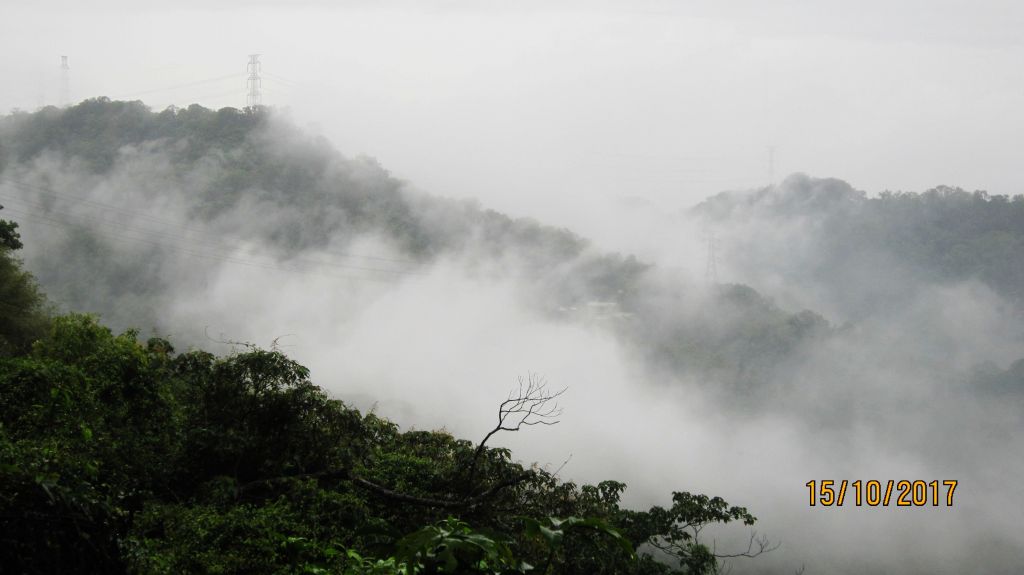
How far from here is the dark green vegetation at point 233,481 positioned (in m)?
4.51

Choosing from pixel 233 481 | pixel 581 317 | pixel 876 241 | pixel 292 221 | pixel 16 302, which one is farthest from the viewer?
pixel 876 241

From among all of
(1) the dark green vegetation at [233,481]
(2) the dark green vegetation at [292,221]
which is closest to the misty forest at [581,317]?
(2) the dark green vegetation at [292,221]

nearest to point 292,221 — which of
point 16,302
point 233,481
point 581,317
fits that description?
point 581,317

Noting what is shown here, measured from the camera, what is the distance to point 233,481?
6742mm

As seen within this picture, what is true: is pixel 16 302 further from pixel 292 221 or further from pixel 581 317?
pixel 292 221

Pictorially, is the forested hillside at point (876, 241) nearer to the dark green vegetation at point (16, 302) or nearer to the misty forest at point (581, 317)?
the misty forest at point (581, 317)

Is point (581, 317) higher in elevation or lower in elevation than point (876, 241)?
lower

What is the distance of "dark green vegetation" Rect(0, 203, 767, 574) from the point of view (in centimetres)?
451

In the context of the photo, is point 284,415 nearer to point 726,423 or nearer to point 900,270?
point 726,423

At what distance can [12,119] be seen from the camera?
80812mm

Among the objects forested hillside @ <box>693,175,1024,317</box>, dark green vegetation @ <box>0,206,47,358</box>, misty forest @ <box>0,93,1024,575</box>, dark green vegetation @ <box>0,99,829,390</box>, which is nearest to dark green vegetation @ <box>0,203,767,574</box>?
dark green vegetation @ <box>0,206,47,358</box>

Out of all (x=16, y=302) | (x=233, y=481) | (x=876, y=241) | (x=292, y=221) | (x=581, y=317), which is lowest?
(x=233, y=481)

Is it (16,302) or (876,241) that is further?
(876,241)

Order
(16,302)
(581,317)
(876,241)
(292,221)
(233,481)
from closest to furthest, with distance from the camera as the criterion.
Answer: (233,481)
(16,302)
(581,317)
(292,221)
(876,241)
